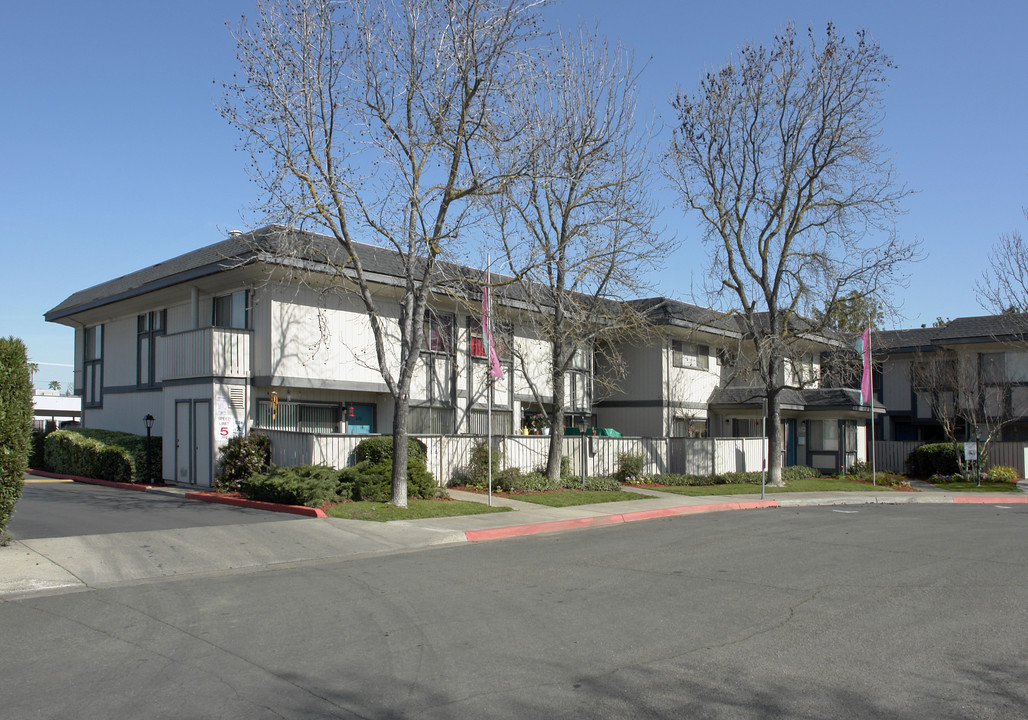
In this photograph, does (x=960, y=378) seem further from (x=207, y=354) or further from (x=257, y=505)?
(x=207, y=354)

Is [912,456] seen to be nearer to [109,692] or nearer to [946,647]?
[946,647]

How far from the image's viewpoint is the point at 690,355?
106 feet

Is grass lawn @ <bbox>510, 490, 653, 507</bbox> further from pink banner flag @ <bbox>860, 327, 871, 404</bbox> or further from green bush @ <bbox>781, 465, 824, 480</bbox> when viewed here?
pink banner flag @ <bbox>860, 327, 871, 404</bbox>

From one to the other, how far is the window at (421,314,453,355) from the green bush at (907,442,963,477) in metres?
20.9

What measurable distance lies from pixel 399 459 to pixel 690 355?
18253 mm

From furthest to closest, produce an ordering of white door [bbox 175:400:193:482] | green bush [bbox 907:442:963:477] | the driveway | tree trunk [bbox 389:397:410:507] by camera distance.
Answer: green bush [bbox 907:442:963:477] → white door [bbox 175:400:193:482] → tree trunk [bbox 389:397:410:507] → the driveway

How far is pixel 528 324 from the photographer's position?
27.3 metres

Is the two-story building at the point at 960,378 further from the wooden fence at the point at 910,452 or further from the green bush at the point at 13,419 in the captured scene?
the green bush at the point at 13,419

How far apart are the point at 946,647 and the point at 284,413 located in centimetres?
1768

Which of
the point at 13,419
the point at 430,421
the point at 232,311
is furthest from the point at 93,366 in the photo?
the point at 13,419

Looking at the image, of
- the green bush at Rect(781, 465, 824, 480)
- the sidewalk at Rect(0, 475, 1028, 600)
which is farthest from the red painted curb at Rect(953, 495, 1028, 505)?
the sidewalk at Rect(0, 475, 1028, 600)

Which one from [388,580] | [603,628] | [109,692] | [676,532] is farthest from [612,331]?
[109,692]

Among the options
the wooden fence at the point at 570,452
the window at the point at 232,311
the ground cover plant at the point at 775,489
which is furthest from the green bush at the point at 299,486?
Result: the ground cover plant at the point at 775,489

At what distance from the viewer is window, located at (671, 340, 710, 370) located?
3152 cm
